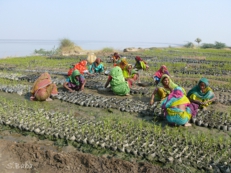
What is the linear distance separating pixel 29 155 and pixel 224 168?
293 centimetres

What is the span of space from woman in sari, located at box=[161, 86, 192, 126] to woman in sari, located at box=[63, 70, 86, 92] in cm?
329

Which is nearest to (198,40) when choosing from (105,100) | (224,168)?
(105,100)

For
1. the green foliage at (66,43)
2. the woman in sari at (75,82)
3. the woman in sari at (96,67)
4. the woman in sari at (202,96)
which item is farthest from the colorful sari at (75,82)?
the green foliage at (66,43)

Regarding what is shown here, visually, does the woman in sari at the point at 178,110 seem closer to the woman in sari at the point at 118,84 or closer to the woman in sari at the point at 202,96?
the woman in sari at the point at 202,96

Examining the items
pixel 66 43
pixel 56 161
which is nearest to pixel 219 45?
pixel 66 43

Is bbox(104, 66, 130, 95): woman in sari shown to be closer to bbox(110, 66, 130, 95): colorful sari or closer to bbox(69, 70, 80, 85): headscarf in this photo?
bbox(110, 66, 130, 95): colorful sari

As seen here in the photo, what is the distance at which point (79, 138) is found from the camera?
191 inches

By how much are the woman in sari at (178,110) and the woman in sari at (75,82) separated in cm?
329

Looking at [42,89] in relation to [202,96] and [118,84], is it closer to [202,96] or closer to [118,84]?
[118,84]

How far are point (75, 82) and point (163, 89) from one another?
108 inches

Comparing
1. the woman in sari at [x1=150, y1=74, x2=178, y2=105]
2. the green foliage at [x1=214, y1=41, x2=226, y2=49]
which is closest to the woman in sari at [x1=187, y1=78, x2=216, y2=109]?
the woman in sari at [x1=150, y1=74, x2=178, y2=105]

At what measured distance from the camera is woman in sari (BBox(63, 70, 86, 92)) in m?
7.93

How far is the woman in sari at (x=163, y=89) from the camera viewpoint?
6.47 m

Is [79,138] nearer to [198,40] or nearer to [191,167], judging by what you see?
[191,167]
